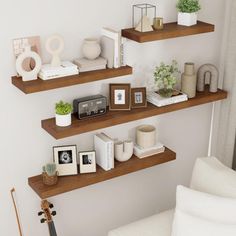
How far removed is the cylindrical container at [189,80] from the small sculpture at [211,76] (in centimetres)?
10

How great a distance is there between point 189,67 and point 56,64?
0.96 m

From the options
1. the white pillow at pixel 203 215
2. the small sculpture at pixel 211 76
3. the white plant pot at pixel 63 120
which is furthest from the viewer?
the small sculpture at pixel 211 76

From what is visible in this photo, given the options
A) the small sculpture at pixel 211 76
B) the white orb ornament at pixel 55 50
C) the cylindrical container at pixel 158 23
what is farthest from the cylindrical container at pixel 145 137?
the white orb ornament at pixel 55 50

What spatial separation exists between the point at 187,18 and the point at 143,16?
0.32 m

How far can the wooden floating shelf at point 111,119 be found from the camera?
2.72m

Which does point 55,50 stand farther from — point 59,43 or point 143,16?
point 143,16

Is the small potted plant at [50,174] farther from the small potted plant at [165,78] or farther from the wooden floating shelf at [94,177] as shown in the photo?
the small potted plant at [165,78]

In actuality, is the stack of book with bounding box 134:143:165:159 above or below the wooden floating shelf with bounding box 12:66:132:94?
below

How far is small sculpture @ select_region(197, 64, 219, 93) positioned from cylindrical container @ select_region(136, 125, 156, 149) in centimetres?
46

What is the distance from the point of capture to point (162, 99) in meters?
3.09

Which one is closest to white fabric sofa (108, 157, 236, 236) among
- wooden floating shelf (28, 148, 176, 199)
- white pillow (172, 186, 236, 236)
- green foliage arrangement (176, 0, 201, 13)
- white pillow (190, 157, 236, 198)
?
white pillow (190, 157, 236, 198)

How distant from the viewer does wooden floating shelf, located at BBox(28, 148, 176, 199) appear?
281cm

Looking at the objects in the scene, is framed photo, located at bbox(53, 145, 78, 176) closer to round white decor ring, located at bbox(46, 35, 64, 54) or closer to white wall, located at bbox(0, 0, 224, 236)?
white wall, located at bbox(0, 0, 224, 236)

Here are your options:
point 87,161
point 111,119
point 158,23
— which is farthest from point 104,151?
point 158,23
